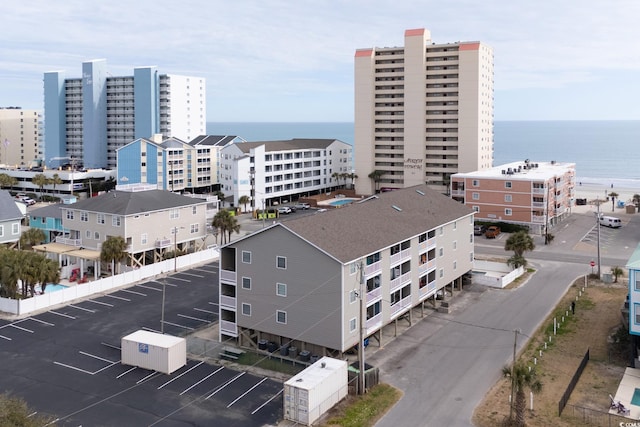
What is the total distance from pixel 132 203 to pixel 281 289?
2807cm

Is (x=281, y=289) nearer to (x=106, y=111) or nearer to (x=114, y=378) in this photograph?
(x=114, y=378)

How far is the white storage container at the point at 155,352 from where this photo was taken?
33.6 metres

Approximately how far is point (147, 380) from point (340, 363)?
10.6 m

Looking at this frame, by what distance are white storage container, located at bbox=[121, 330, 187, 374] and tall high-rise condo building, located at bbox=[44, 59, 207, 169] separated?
4216 inches

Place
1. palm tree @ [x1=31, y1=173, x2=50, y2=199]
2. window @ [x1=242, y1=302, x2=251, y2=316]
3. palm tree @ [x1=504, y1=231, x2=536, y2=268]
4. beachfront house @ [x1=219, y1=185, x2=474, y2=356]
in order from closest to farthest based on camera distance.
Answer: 1. beachfront house @ [x1=219, y1=185, x2=474, y2=356]
2. window @ [x1=242, y1=302, x2=251, y2=316]
3. palm tree @ [x1=504, y1=231, x2=536, y2=268]
4. palm tree @ [x1=31, y1=173, x2=50, y2=199]

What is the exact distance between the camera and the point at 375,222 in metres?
41.3

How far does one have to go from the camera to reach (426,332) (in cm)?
4038

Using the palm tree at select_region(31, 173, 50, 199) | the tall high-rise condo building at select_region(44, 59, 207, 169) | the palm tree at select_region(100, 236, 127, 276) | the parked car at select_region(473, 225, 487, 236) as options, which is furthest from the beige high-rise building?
the parked car at select_region(473, 225, 487, 236)

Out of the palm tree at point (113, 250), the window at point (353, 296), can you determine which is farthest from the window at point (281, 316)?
the palm tree at point (113, 250)

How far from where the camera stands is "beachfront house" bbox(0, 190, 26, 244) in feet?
201

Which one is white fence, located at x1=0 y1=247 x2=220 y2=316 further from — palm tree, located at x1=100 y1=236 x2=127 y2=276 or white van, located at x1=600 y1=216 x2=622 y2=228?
white van, located at x1=600 y1=216 x2=622 y2=228

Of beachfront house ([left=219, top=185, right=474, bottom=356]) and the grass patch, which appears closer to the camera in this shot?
the grass patch

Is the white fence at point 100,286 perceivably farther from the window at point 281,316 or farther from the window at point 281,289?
the window at point 281,316

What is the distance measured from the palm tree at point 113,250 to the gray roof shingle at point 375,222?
878 inches
